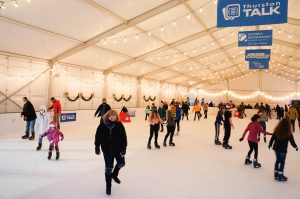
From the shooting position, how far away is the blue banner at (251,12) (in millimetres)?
5508

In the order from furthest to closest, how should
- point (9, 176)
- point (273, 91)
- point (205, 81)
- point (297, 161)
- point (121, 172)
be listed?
1. point (205, 81)
2. point (273, 91)
3. point (297, 161)
4. point (121, 172)
5. point (9, 176)

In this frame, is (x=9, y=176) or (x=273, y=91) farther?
(x=273, y=91)

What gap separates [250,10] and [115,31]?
6.43 m

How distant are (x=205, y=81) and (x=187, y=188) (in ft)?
109

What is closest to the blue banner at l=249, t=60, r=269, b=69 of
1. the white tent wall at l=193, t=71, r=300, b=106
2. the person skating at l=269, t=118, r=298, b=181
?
the person skating at l=269, t=118, r=298, b=181

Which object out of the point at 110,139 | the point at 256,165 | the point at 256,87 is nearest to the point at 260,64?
the point at 256,165

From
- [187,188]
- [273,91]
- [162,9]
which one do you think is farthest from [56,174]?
[273,91]

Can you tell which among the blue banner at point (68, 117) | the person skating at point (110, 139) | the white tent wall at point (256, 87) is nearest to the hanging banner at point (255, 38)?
the person skating at point (110, 139)

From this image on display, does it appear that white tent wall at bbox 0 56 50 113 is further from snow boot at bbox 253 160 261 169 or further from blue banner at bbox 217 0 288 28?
snow boot at bbox 253 160 261 169

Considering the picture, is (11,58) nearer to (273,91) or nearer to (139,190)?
(139,190)

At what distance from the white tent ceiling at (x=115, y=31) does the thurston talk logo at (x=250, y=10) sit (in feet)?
12.3

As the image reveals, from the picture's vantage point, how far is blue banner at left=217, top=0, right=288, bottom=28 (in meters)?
5.51

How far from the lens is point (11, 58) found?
11.4 meters

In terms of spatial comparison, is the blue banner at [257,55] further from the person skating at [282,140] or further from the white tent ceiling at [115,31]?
the person skating at [282,140]
